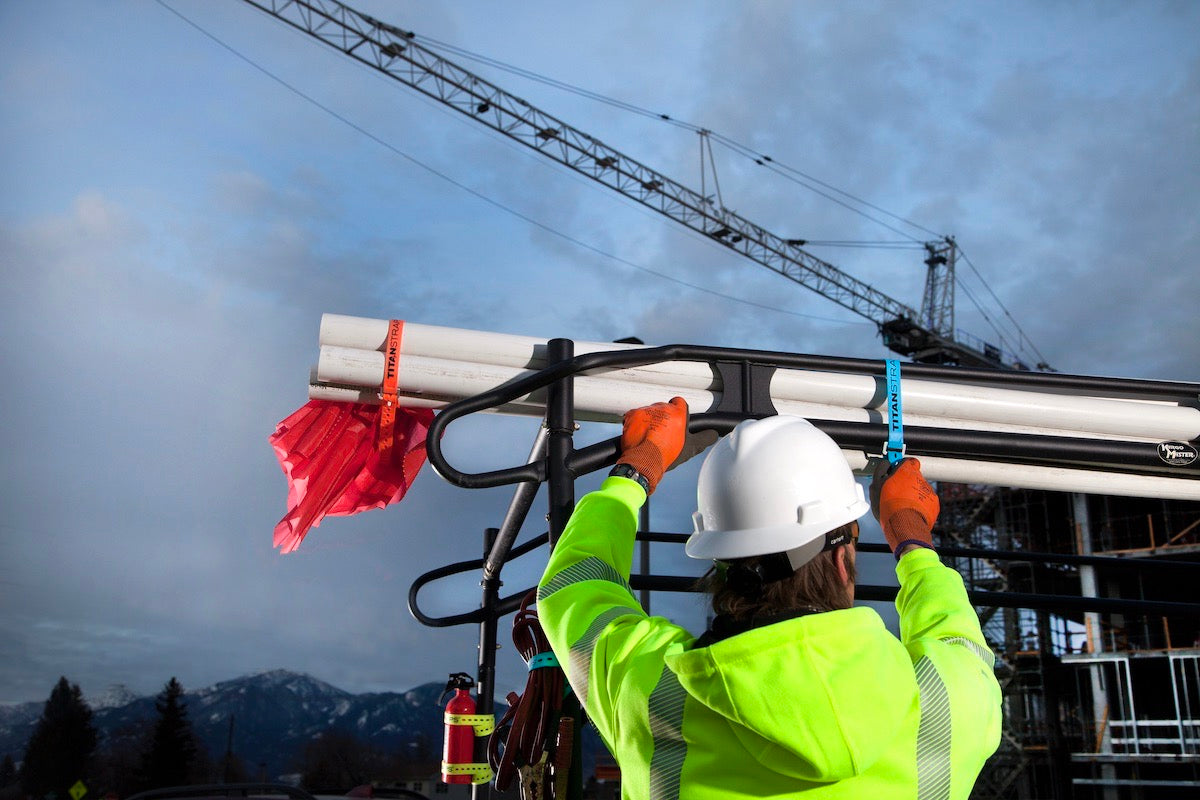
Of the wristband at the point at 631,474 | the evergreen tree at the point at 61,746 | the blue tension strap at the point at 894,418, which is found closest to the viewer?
the wristband at the point at 631,474

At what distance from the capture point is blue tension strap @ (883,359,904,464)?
288cm

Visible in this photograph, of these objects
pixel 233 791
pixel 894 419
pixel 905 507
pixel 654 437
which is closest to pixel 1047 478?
pixel 894 419

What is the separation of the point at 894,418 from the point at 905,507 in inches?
21.5

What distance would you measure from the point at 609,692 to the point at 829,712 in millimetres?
490

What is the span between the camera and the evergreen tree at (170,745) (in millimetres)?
51688

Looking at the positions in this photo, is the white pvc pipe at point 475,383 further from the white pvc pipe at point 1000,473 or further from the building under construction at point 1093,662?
the building under construction at point 1093,662

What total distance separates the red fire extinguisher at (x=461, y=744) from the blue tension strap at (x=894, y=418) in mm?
1563

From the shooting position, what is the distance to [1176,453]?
314cm

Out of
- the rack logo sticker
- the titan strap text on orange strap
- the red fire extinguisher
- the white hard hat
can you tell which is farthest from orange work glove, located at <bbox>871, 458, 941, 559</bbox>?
the red fire extinguisher

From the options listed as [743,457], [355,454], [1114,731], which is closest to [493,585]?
[355,454]

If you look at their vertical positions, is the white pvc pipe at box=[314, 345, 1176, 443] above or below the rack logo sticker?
above

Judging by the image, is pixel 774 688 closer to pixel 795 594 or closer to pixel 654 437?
pixel 795 594

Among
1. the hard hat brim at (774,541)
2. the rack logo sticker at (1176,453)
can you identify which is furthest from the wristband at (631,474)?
the rack logo sticker at (1176,453)

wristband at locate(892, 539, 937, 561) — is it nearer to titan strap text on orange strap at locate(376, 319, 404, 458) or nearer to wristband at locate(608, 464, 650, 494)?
wristband at locate(608, 464, 650, 494)
